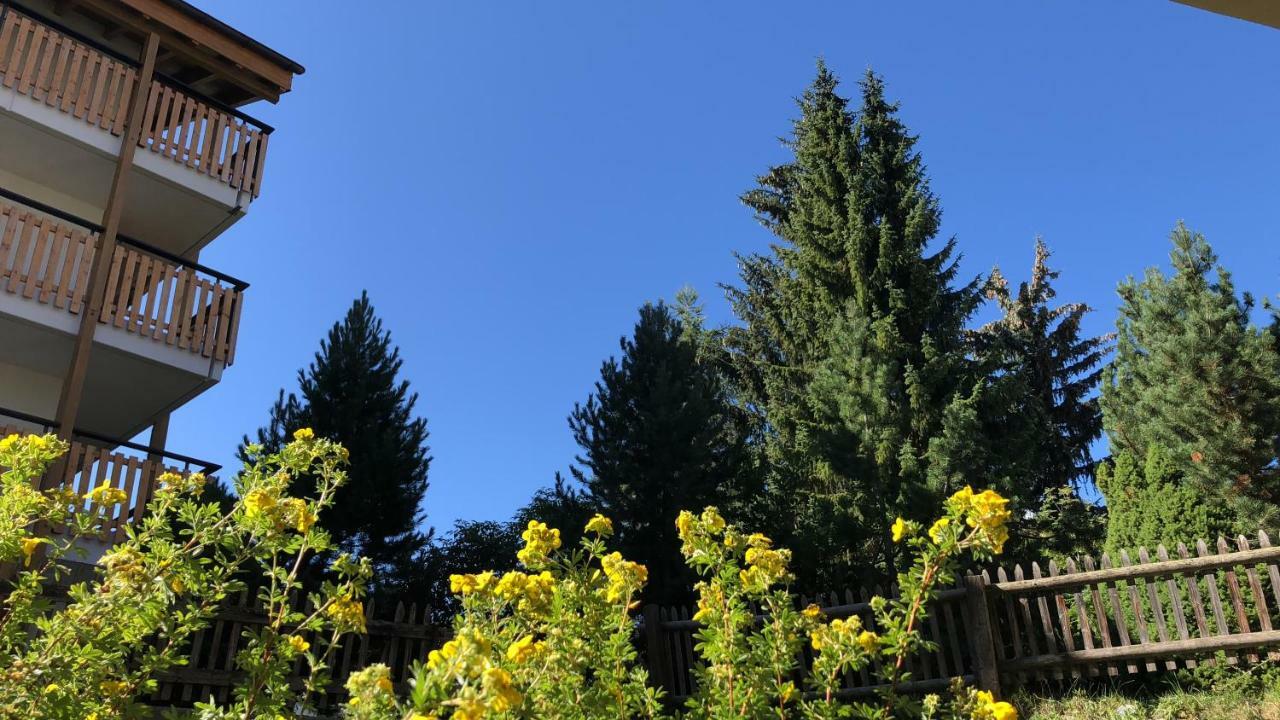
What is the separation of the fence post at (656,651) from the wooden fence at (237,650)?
197 cm

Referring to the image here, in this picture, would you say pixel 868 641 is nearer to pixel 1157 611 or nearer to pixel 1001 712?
pixel 1001 712

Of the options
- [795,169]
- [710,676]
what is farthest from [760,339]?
[710,676]

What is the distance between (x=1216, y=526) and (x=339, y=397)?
34.5 ft

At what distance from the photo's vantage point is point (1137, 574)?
6.30 metres

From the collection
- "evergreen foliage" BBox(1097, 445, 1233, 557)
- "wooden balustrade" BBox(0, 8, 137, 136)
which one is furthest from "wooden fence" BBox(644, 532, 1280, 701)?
"wooden balustrade" BBox(0, 8, 137, 136)

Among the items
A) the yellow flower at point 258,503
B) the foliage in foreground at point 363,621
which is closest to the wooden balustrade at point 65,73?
the foliage in foreground at point 363,621

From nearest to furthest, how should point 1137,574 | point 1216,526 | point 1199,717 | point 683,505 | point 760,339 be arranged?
point 1199,717
point 1137,574
point 1216,526
point 683,505
point 760,339

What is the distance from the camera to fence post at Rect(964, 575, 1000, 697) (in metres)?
6.55

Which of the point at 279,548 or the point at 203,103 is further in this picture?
the point at 203,103

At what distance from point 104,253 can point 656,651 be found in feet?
23.4

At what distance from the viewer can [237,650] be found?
592 cm

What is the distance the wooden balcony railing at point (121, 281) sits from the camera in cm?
778

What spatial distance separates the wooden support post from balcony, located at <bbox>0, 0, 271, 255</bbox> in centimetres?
12

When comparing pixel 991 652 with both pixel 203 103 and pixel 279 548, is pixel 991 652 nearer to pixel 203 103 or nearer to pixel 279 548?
pixel 279 548
